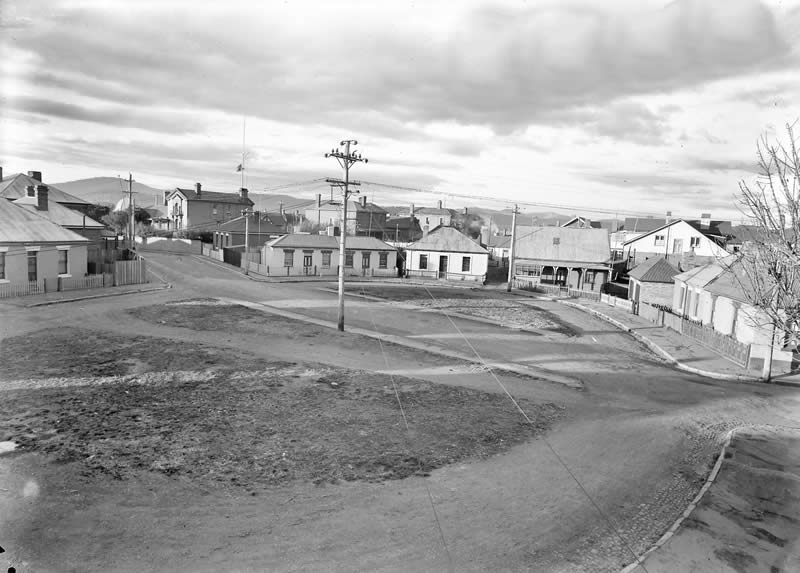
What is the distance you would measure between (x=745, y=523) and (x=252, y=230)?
69.6 meters

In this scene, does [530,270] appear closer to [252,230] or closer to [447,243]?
[447,243]

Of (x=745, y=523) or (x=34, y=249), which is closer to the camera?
(x=745, y=523)

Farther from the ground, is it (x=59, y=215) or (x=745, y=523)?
(x=59, y=215)

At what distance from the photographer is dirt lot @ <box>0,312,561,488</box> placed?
40.1ft

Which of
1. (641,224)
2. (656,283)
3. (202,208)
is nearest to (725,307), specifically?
(656,283)

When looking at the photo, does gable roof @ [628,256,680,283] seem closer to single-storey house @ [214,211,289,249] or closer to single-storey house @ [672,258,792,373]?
single-storey house @ [672,258,792,373]

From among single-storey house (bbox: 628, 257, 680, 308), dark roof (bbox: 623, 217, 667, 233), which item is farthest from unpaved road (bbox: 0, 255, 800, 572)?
dark roof (bbox: 623, 217, 667, 233)

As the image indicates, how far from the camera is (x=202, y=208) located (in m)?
87.6

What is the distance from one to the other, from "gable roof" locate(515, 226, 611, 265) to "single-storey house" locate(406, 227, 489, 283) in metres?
4.92

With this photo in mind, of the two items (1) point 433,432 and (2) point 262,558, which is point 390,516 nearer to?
(2) point 262,558

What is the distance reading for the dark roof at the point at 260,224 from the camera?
71.4 meters

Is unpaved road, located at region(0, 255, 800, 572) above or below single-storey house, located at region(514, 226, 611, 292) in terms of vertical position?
below

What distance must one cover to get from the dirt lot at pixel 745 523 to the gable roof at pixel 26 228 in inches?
1375

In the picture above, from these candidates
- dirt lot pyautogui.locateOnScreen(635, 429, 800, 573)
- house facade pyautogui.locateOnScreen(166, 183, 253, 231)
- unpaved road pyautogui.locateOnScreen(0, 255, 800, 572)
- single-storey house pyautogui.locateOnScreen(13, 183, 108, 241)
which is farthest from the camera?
house facade pyautogui.locateOnScreen(166, 183, 253, 231)
